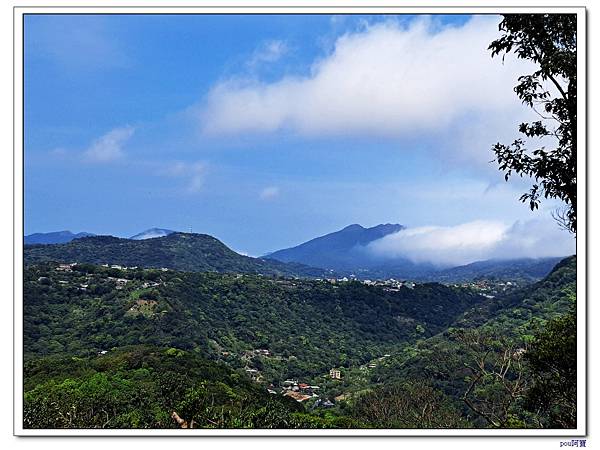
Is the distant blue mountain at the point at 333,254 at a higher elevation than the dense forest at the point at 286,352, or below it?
higher

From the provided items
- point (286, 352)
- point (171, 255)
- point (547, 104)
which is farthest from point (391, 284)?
point (547, 104)

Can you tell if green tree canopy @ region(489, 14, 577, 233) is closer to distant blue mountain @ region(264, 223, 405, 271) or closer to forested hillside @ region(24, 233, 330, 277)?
distant blue mountain @ region(264, 223, 405, 271)
